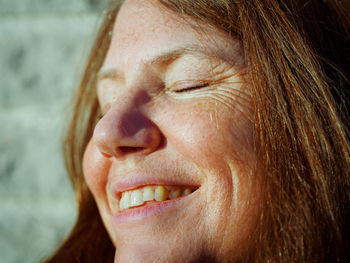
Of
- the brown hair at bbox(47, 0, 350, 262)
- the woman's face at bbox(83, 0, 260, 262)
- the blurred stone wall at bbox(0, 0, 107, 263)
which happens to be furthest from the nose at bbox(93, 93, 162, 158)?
the blurred stone wall at bbox(0, 0, 107, 263)

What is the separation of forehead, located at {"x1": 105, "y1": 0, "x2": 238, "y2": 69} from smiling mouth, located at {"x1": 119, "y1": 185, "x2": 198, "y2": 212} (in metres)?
0.34

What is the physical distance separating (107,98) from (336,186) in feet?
2.24

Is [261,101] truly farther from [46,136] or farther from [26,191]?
[26,191]

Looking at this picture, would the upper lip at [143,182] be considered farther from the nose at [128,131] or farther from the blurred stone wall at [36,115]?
the blurred stone wall at [36,115]

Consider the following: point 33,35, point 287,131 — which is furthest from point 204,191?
point 33,35

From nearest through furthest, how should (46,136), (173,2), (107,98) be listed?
(173,2), (107,98), (46,136)

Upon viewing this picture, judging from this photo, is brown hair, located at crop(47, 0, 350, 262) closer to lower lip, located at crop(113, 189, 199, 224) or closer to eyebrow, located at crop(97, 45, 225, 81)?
eyebrow, located at crop(97, 45, 225, 81)

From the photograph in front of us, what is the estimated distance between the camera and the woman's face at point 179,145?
0.92 meters

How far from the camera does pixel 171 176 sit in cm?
97

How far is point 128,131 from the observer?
99 centimetres

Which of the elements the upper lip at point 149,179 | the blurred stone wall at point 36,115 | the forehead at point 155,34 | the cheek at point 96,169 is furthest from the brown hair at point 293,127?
the blurred stone wall at point 36,115

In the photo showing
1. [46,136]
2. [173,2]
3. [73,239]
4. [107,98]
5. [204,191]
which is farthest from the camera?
[46,136]

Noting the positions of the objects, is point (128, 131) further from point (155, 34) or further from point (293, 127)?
point (293, 127)

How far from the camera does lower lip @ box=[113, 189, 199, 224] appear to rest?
3.23 feet
